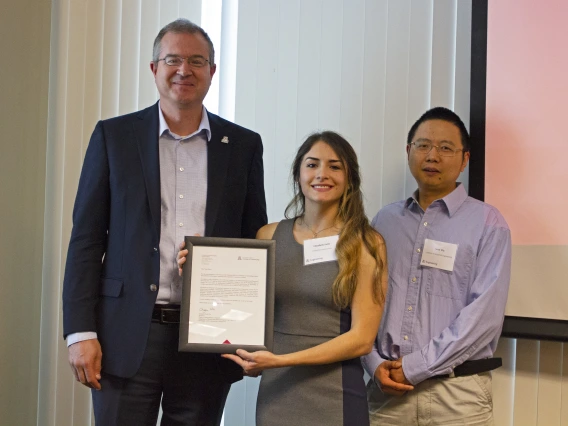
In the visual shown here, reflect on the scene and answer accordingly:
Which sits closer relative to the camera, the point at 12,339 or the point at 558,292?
the point at 558,292

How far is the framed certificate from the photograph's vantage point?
1885 mm

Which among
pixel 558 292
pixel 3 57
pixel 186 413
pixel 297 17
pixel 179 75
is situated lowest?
pixel 186 413

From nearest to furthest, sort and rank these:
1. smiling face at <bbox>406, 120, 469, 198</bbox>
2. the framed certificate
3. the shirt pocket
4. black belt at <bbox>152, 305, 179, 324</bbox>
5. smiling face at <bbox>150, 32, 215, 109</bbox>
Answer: the framed certificate
black belt at <bbox>152, 305, 179, 324</bbox>
smiling face at <bbox>150, 32, 215, 109</bbox>
the shirt pocket
smiling face at <bbox>406, 120, 469, 198</bbox>

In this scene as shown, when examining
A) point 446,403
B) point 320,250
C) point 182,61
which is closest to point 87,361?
point 320,250

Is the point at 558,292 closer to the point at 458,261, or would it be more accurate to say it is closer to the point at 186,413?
the point at 458,261

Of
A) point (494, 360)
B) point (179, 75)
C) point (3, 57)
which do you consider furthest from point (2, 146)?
point (494, 360)

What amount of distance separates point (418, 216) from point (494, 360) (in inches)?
22.9

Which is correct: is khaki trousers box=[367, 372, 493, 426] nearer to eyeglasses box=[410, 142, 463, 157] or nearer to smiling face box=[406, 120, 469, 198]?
smiling face box=[406, 120, 469, 198]

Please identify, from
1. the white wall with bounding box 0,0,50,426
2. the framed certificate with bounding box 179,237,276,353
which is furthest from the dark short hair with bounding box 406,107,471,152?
the white wall with bounding box 0,0,50,426

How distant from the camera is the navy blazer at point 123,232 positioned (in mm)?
1975

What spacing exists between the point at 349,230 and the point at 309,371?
45cm

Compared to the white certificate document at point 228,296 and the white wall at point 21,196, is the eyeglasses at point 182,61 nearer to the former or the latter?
the white certificate document at point 228,296

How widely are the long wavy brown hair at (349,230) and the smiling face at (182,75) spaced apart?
40cm

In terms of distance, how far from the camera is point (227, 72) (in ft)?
10.2
